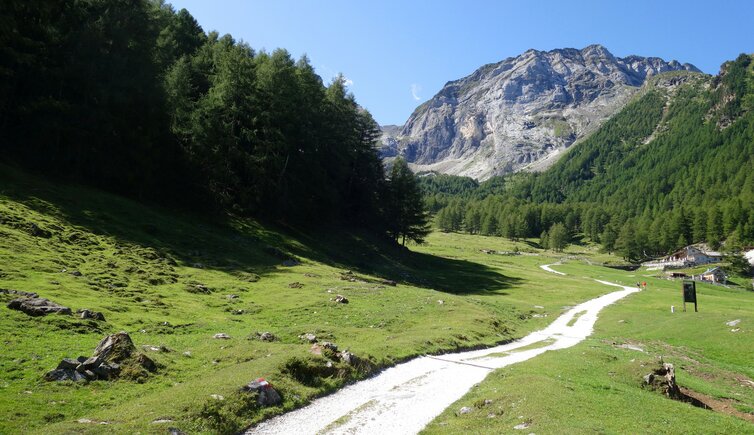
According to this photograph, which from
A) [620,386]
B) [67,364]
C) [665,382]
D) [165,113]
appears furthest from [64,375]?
[165,113]

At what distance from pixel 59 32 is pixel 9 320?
1815 inches

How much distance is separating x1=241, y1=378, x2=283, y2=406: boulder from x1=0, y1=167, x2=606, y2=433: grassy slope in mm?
474

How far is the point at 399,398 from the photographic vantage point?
18.7m

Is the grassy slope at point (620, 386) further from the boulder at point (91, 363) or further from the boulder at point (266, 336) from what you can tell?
the boulder at point (91, 363)

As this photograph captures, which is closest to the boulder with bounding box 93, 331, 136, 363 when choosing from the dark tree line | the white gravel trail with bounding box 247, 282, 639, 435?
the white gravel trail with bounding box 247, 282, 639, 435

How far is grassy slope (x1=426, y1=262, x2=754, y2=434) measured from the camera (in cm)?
1516

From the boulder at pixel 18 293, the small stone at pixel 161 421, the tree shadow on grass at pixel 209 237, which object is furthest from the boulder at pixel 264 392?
the tree shadow on grass at pixel 209 237

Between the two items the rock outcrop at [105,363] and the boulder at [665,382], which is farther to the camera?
the boulder at [665,382]

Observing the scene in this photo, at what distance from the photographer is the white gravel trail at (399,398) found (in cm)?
1518

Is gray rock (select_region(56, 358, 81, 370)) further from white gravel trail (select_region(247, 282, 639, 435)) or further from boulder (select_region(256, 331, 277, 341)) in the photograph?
boulder (select_region(256, 331, 277, 341))

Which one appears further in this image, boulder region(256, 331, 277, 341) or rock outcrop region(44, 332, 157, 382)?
boulder region(256, 331, 277, 341)

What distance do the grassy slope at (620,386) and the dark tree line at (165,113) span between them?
138 ft

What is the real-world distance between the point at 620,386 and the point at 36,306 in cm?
2945

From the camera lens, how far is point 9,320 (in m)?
19.3
